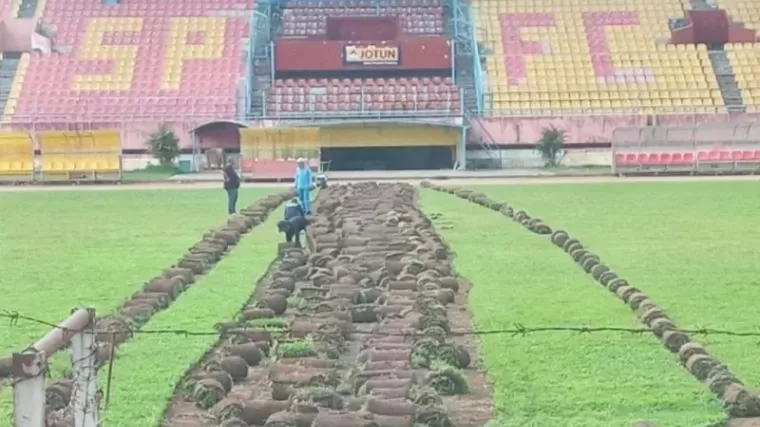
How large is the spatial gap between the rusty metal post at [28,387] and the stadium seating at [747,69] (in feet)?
169

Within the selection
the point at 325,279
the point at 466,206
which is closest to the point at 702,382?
the point at 325,279

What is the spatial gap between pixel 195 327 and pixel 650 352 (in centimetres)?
467

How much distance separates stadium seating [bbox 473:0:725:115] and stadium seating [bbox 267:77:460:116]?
7.34ft

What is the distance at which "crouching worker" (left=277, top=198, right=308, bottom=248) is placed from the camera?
71.1 feet

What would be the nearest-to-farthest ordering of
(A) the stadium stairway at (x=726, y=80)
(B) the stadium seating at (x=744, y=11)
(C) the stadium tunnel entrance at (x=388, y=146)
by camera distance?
(C) the stadium tunnel entrance at (x=388, y=146)
(A) the stadium stairway at (x=726, y=80)
(B) the stadium seating at (x=744, y=11)

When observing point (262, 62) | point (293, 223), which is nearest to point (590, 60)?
point (262, 62)

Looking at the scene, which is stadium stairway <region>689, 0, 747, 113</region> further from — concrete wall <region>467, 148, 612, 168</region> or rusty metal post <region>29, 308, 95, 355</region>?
rusty metal post <region>29, 308, 95, 355</region>

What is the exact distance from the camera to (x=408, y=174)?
162ft

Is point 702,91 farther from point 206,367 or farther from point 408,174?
point 206,367

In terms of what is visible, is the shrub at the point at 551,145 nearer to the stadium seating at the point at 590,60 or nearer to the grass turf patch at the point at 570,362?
the stadium seating at the point at 590,60

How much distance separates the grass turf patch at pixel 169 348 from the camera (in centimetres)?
1018

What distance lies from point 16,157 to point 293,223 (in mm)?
29756

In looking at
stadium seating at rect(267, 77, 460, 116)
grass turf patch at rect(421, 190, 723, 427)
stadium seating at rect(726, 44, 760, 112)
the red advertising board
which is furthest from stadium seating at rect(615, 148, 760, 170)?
grass turf patch at rect(421, 190, 723, 427)

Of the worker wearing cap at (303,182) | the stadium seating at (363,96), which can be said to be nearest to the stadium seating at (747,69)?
the stadium seating at (363,96)
